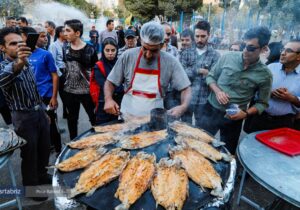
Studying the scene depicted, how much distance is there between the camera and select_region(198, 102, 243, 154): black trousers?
3675mm

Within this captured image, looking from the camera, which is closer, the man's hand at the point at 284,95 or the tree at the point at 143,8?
the man's hand at the point at 284,95

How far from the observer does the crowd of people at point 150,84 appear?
9.42 feet

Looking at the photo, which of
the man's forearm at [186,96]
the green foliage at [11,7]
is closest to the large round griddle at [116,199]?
the man's forearm at [186,96]

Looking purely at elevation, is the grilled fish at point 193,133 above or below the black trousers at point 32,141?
above

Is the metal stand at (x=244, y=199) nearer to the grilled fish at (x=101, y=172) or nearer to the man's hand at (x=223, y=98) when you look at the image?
the man's hand at (x=223, y=98)

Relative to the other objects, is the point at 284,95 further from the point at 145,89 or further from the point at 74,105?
the point at 74,105

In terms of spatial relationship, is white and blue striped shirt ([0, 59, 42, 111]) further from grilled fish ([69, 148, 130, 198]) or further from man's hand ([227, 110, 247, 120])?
man's hand ([227, 110, 247, 120])

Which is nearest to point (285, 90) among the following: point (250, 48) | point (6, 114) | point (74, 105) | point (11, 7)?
point (250, 48)

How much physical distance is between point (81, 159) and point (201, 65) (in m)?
3.13

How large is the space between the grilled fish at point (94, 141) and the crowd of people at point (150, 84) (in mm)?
496

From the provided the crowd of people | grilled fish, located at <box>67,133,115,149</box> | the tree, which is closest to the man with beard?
the crowd of people

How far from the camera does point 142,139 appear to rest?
228cm

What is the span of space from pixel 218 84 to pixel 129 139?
1.98m

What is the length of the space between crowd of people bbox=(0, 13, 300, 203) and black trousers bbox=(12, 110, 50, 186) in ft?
0.04
